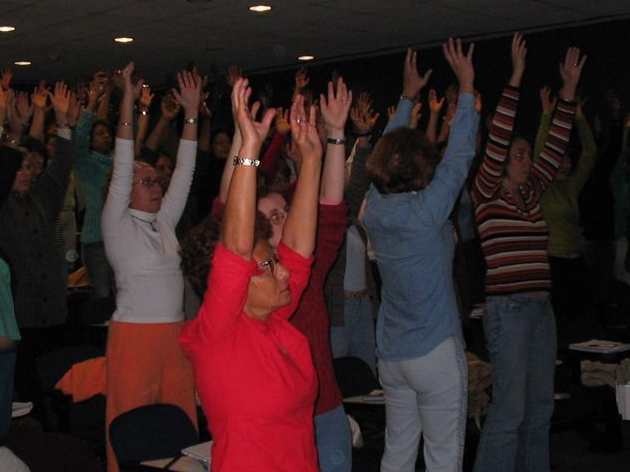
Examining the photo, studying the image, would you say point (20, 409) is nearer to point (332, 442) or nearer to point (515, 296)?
point (332, 442)

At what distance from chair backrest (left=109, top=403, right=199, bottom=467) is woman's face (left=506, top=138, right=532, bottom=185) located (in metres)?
1.78

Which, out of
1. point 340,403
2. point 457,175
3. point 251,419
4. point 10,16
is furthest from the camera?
point 10,16

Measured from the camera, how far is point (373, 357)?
4859 millimetres

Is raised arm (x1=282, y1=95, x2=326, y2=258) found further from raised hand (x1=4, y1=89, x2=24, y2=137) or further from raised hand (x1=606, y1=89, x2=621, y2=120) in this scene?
raised hand (x1=606, y1=89, x2=621, y2=120)

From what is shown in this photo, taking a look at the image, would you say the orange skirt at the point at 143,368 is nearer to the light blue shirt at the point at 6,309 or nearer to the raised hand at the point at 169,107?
the light blue shirt at the point at 6,309

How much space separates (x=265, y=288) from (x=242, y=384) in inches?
9.5

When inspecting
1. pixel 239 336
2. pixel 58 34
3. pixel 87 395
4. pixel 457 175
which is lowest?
pixel 87 395

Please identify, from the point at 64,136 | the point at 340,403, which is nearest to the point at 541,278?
the point at 340,403

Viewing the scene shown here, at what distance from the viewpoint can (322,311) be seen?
3055 mm

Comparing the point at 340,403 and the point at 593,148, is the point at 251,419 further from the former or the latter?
the point at 593,148

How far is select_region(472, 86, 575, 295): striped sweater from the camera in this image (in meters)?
3.91

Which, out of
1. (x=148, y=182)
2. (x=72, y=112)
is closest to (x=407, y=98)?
(x=148, y=182)

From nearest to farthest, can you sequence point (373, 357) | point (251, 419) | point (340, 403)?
point (251, 419), point (340, 403), point (373, 357)

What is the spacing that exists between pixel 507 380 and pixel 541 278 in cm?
44
